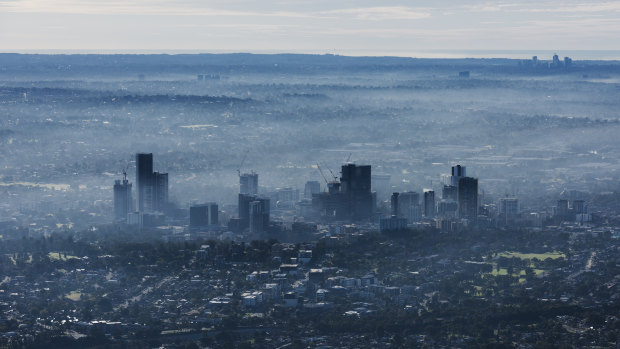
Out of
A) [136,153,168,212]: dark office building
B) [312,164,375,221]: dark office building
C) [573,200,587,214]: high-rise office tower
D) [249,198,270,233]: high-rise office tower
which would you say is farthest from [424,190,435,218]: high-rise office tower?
[136,153,168,212]: dark office building

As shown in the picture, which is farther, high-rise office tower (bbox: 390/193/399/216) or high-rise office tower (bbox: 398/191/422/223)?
high-rise office tower (bbox: 390/193/399/216)

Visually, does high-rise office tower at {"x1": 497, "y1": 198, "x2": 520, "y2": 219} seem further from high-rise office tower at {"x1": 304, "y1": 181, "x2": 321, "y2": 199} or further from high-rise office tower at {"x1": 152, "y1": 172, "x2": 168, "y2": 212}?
high-rise office tower at {"x1": 152, "y1": 172, "x2": 168, "y2": 212}

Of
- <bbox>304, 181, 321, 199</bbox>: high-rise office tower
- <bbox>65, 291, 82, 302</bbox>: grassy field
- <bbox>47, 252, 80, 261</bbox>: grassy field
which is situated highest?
<bbox>304, 181, 321, 199</bbox>: high-rise office tower

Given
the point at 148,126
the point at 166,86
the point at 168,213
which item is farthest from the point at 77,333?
the point at 166,86

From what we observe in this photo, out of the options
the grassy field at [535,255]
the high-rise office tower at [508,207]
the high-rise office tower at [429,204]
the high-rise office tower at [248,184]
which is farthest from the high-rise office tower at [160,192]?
the grassy field at [535,255]

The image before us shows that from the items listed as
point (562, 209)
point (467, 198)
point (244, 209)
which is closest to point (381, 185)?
point (467, 198)

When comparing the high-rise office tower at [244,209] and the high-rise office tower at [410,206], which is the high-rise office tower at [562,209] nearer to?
the high-rise office tower at [410,206]
